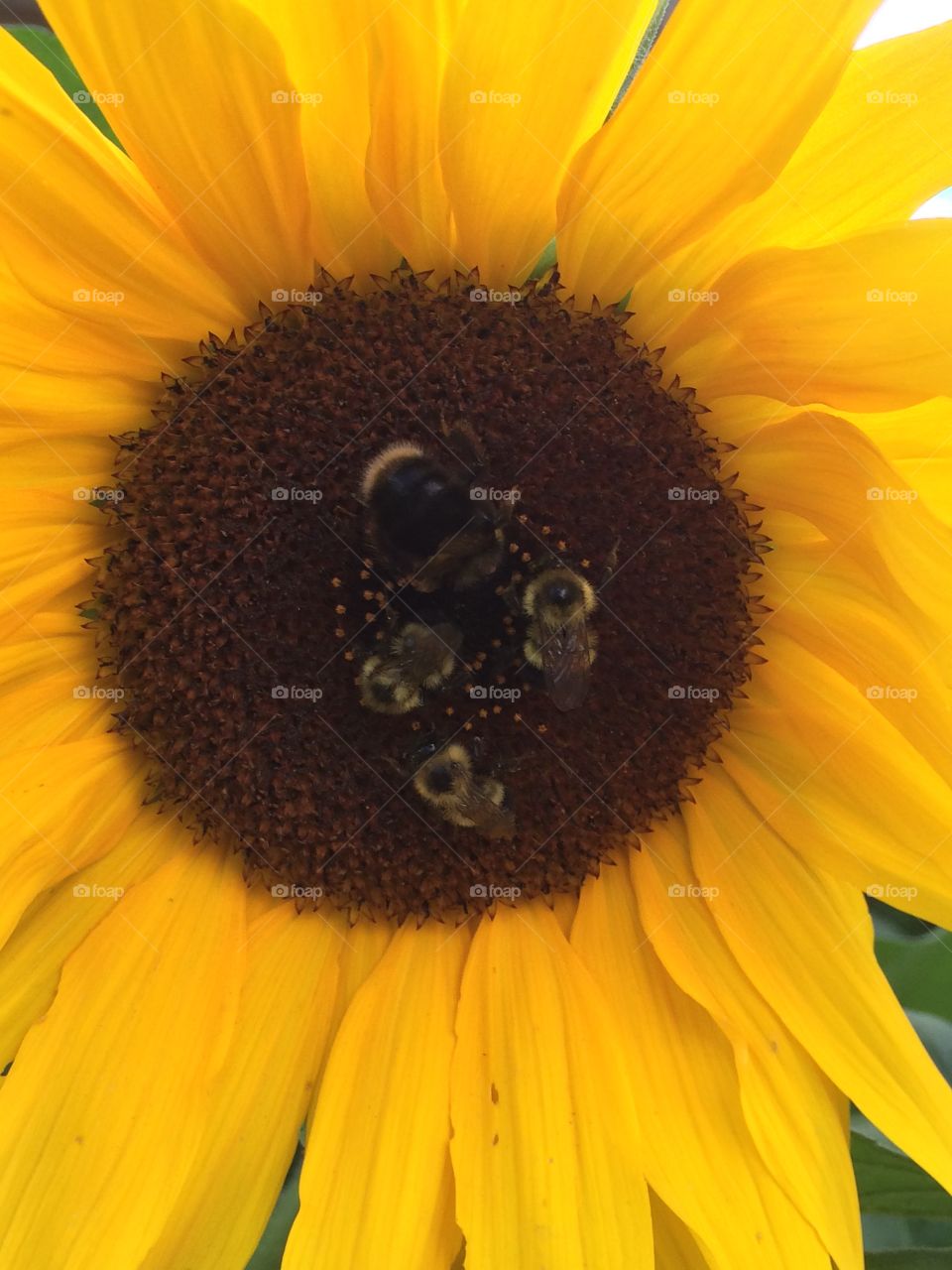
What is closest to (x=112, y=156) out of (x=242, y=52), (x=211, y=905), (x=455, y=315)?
(x=242, y=52)

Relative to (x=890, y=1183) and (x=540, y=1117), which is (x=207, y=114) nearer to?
(x=540, y=1117)

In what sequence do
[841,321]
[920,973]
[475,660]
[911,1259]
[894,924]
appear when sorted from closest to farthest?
[841,321] → [475,660] → [911,1259] → [894,924] → [920,973]

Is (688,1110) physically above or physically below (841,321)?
below

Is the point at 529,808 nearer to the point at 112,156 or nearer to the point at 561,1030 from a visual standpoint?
the point at 561,1030

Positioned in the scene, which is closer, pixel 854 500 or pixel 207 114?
pixel 207 114

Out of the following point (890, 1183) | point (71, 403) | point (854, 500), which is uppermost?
point (854, 500)

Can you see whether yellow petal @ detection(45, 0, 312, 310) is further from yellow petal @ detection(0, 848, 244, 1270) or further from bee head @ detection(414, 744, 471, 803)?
yellow petal @ detection(0, 848, 244, 1270)

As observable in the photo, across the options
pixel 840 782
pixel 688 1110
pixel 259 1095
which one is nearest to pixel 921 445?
pixel 840 782
